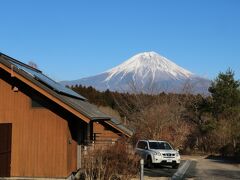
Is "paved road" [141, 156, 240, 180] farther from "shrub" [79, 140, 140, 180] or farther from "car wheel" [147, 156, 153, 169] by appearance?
"shrub" [79, 140, 140, 180]

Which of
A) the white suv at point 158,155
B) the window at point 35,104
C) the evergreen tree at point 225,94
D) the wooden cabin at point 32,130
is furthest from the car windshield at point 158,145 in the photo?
the evergreen tree at point 225,94

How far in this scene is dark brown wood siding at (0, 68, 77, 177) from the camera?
1814 cm

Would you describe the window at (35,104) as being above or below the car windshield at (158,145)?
above

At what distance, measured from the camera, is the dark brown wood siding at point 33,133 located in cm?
1814

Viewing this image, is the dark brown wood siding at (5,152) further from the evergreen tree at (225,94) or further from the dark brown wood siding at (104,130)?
the evergreen tree at (225,94)

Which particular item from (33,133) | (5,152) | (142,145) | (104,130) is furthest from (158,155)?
(5,152)

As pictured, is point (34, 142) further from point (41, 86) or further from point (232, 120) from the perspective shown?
point (232, 120)

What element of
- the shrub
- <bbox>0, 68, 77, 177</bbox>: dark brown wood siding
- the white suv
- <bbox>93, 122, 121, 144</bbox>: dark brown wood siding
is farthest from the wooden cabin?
the white suv

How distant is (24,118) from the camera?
18.6 metres

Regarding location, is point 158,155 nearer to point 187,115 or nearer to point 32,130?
point 32,130

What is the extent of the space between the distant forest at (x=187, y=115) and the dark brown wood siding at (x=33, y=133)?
22750mm

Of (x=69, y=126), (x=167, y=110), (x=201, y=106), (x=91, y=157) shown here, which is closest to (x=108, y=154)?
(x=91, y=157)

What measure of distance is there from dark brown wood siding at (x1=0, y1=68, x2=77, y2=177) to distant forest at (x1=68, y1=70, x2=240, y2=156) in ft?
74.6

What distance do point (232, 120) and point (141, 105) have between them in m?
9.29
